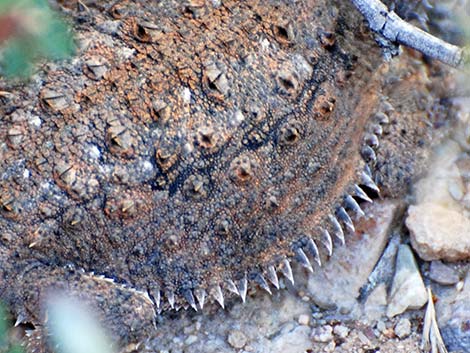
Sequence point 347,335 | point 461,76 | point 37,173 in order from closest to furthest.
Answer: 1. point 37,173
2. point 347,335
3. point 461,76

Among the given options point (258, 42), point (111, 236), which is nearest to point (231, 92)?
point (258, 42)

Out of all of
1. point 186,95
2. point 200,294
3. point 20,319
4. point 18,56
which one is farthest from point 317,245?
point 18,56

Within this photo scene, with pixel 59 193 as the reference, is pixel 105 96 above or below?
above

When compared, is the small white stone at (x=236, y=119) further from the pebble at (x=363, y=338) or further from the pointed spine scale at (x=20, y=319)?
the pointed spine scale at (x=20, y=319)

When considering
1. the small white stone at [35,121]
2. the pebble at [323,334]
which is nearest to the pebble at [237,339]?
the pebble at [323,334]

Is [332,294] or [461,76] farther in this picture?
[461,76]

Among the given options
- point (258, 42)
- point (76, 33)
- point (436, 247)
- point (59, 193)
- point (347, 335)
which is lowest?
point (347, 335)

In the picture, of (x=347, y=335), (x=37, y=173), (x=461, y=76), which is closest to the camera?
(x=37, y=173)

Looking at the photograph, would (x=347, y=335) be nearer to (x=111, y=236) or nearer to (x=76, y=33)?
(x=111, y=236)
